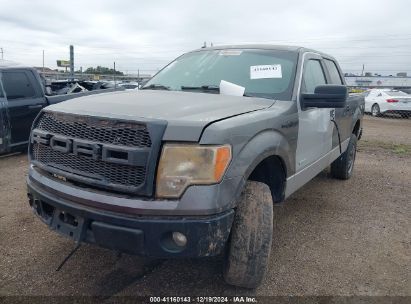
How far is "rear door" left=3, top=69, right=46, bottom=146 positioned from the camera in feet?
21.6

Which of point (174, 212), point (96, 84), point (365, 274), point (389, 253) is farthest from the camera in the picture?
point (96, 84)

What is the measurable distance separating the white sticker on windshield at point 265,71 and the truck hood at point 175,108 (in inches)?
14.2

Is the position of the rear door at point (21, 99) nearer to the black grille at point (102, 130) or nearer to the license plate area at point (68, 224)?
the black grille at point (102, 130)

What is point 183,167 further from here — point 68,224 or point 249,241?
point 68,224

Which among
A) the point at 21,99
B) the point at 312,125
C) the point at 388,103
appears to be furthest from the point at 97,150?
the point at 388,103

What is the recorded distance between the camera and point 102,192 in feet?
7.96

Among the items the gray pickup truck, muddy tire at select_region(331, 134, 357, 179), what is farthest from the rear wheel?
the gray pickup truck

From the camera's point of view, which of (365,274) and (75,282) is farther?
(365,274)

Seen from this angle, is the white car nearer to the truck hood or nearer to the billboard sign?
the billboard sign

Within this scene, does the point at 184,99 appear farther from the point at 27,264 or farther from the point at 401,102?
the point at 401,102

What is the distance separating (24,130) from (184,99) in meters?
4.79

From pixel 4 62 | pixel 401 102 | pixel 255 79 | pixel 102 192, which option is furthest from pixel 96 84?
pixel 401 102

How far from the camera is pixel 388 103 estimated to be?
57.2 ft

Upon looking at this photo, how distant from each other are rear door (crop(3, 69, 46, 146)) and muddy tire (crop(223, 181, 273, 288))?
17.3 ft
